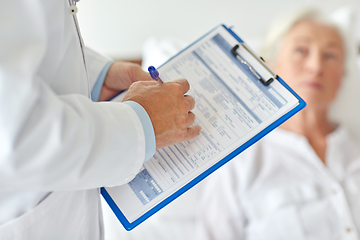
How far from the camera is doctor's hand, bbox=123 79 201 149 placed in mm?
463

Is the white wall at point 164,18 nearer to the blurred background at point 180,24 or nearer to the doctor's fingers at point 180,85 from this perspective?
the blurred background at point 180,24

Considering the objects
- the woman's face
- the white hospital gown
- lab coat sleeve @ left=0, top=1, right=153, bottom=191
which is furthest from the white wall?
lab coat sleeve @ left=0, top=1, right=153, bottom=191

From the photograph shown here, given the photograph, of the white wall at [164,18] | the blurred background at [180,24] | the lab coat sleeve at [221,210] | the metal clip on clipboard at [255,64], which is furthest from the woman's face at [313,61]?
the metal clip on clipboard at [255,64]

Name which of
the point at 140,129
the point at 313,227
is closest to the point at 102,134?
the point at 140,129

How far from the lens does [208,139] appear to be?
0.55m

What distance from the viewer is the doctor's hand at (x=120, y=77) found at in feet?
2.15

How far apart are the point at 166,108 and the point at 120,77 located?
0.26 m

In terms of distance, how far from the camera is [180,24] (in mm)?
1527

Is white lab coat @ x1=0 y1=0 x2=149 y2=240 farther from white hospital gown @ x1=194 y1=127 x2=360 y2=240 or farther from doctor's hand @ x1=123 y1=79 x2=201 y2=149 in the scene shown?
white hospital gown @ x1=194 y1=127 x2=360 y2=240

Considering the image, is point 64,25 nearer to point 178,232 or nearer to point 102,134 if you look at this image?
point 102,134

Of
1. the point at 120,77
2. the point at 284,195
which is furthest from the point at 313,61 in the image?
the point at 120,77

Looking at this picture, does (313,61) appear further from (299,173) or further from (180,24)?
(180,24)

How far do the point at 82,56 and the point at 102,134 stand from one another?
20cm

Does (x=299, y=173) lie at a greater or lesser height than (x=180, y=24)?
lesser
